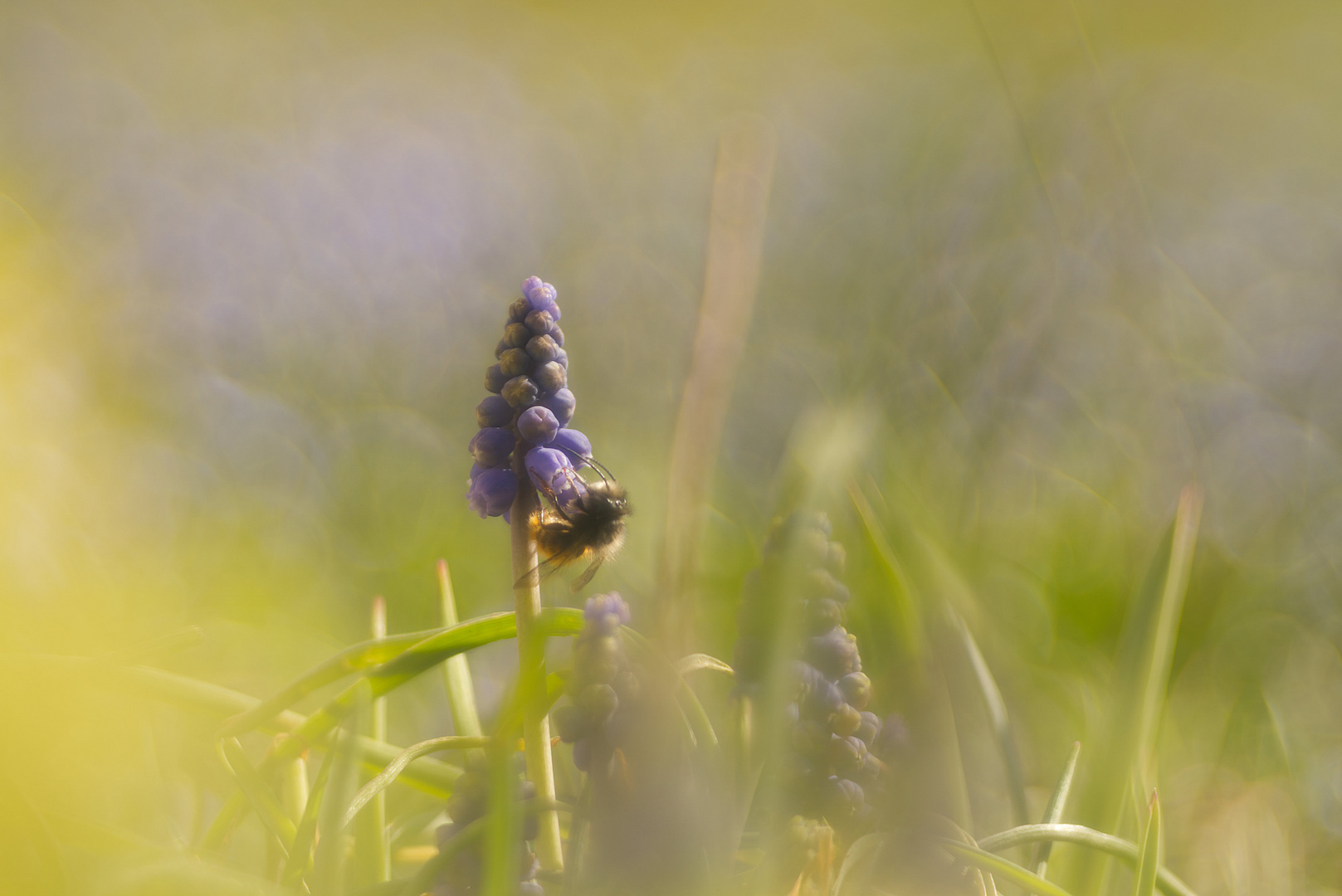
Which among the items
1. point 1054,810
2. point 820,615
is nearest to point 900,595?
point 820,615

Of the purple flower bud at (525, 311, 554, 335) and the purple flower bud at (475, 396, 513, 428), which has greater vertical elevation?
the purple flower bud at (525, 311, 554, 335)

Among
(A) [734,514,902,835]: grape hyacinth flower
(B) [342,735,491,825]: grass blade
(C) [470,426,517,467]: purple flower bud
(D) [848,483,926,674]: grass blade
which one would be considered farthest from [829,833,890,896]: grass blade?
(C) [470,426,517,467]: purple flower bud

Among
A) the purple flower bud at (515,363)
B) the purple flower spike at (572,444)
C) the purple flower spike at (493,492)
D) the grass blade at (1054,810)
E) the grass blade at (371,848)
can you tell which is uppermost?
the purple flower bud at (515,363)

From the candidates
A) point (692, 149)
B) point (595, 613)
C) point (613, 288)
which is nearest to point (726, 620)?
point (595, 613)

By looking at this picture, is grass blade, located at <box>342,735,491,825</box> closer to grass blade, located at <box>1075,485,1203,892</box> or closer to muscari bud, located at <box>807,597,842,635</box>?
muscari bud, located at <box>807,597,842,635</box>

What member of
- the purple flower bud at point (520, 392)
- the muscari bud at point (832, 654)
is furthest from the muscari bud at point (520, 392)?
the muscari bud at point (832, 654)

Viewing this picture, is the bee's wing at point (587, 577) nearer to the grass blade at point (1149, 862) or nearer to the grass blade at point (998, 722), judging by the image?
the grass blade at point (998, 722)

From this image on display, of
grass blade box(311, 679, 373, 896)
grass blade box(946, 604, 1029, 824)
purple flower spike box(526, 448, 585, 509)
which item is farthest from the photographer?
grass blade box(946, 604, 1029, 824)
